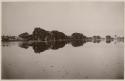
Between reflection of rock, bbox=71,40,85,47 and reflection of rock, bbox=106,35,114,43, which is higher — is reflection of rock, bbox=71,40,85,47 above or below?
below

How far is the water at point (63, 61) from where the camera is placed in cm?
135

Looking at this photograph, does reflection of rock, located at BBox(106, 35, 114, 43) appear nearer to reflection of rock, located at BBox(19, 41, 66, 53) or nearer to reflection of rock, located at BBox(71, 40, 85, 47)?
reflection of rock, located at BBox(71, 40, 85, 47)

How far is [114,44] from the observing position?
135cm

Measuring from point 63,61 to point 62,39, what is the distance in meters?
0.16

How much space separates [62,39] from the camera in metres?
1.35

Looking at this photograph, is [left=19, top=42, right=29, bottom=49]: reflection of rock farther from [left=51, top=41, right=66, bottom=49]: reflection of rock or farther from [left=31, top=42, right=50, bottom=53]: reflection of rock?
[left=51, top=41, right=66, bottom=49]: reflection of rock

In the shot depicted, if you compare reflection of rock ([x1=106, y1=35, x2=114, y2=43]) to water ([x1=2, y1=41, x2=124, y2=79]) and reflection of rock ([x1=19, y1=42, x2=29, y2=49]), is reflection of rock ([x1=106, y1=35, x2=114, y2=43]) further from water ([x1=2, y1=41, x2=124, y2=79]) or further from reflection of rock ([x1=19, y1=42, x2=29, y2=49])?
reflection of rock ([x1=19, y1=42, x2=29, y2=49])

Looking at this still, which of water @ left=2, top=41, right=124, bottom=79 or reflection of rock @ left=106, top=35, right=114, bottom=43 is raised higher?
reflection of rock @ left=106, top=35, right=114, bottom=43

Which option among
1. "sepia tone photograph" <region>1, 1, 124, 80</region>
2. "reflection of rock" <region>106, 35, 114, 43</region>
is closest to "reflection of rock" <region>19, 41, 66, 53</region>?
"sepia tone photograph" <region>1, 1, 124, 80</region>

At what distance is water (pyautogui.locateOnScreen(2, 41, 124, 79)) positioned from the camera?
4.42ft

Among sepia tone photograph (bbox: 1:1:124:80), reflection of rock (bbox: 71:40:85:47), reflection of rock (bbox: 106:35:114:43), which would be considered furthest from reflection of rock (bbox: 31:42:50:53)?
reflection of rock (bbox: 106:35:114:43)

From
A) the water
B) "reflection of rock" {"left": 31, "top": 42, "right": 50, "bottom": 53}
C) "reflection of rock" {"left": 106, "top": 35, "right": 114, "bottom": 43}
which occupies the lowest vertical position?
the water

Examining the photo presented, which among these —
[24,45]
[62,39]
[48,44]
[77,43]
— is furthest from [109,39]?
[24,45]

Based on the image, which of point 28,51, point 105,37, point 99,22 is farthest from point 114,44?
point 28,51
